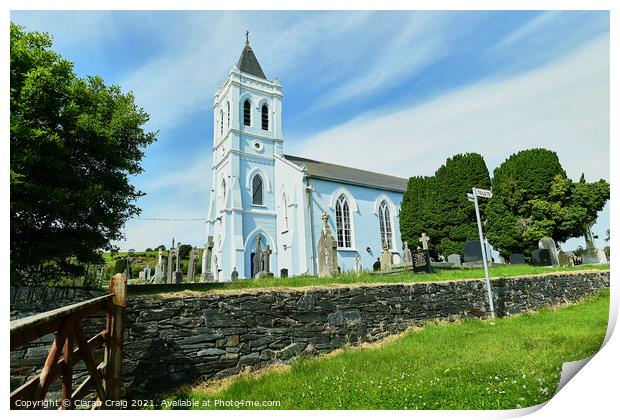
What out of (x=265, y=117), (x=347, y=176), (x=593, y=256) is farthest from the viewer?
(x=347, y=176)

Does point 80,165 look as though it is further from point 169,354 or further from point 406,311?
point 406,311

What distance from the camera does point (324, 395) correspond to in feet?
11.6

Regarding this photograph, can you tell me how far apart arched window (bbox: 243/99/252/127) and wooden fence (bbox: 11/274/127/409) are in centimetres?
1665

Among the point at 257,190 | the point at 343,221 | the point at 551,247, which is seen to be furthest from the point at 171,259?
the point at 551,247

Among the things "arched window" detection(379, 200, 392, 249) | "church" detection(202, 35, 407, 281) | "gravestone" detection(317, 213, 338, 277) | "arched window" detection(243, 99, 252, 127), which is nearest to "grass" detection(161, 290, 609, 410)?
"gravestone" detection(317, 213, 338, 277)

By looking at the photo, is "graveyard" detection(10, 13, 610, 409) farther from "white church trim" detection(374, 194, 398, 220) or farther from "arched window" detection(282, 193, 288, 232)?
"white church trim" detection(374, 194, 398, 220)

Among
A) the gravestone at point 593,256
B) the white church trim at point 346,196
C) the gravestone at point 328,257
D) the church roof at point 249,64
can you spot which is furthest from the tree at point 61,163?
the church roof at point 249,64

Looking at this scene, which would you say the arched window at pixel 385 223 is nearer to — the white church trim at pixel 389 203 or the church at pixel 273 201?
the church at pixel 273 201

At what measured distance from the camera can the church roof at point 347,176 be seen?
1864 centimetres

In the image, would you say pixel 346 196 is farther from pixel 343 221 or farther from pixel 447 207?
pixel 447 207

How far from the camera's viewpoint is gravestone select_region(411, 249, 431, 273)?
10.7m

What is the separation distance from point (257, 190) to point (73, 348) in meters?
15.9

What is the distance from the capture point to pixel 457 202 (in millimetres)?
17859

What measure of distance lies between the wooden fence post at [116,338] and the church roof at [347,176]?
1399cm
